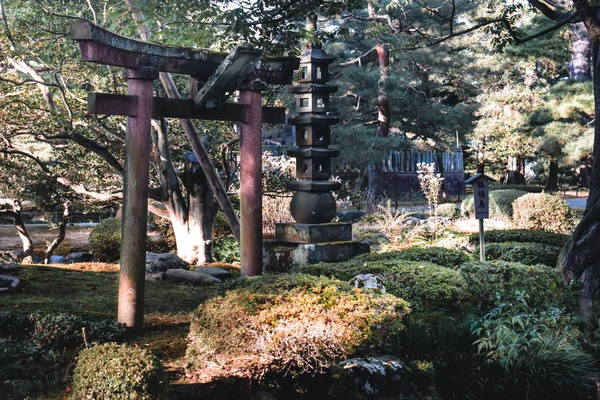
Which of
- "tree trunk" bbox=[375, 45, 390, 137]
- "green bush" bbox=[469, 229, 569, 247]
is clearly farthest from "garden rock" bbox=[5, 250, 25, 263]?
"tree trunk" bbox=[375, 45, 390, 137]

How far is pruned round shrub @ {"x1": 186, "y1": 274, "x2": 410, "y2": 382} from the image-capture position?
4297mm

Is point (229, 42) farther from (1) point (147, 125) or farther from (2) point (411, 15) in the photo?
A: (2) point (411, 15)

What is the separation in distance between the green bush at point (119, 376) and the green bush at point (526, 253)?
22.4ft

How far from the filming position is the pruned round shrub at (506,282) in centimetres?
673

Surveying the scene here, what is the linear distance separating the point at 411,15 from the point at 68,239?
14.6 meters

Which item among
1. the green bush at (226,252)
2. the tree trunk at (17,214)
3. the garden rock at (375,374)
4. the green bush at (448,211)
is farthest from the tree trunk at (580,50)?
the garden rock at (375,374)

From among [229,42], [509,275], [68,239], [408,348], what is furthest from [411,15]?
[408,348]

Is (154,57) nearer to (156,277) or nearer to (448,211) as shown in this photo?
(156,277)

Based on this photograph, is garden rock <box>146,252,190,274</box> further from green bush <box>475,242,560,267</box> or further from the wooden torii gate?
green bush <box>475,242,560,267</box>

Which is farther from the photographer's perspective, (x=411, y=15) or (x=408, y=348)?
(x=411, y=15)

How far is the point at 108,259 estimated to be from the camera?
1289cm

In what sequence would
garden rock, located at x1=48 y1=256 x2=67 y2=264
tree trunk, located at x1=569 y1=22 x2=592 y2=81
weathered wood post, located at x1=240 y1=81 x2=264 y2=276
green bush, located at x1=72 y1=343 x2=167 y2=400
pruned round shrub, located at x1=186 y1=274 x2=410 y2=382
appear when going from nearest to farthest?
green bush, located at x1=72 y1=343 x2=167 y2=400 → pruned round shrub, located at x1=186 y1=274 x2=410 y2=382 → weathered wood post, located at x1=240 y1=81 x2=264 y2=276 → garden rock, located at x1=48 y1=256 x2=67 y2=264 → tree trunk, located at x1=569 y1=22 x2=592 y2=81

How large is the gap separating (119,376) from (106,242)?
9433mm

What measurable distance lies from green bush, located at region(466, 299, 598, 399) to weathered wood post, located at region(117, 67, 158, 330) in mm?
3128
